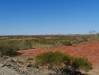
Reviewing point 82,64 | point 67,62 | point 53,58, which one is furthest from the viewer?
point 67,62

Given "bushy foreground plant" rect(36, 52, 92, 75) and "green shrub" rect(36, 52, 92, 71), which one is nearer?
"bushy foreground plant" rect(36, 52, 92, 75)

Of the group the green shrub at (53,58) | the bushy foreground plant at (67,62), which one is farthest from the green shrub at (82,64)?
the green shrub at (53,58)

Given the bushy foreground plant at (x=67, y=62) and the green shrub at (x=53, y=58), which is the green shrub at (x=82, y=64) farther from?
the green shrub at (x=53, y=58)

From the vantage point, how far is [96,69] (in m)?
32.6

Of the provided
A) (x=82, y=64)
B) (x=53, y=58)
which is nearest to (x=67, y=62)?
(x=82, y=64)

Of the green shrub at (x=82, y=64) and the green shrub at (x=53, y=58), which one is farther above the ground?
the green shrub at (x=53, y=58)

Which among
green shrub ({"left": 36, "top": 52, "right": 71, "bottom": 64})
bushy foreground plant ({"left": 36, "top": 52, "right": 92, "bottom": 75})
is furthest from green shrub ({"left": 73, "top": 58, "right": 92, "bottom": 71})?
green shrub ({"left": 36, "top": 52, "right": 71, "bottom": 64})

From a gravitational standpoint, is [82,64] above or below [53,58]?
below

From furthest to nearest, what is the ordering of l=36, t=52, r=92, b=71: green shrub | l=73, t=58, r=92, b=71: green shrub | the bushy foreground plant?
l=73, t=58, r=92, b=71: green shrub < l=36, t=52, r=92, b=71: green shrub < the bushy foreground plant

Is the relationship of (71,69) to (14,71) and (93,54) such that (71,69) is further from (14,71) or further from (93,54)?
(93,54)

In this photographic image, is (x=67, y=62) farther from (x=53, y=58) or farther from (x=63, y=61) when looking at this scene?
(x=53, y=58)

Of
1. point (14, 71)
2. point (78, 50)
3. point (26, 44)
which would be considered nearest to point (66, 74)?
point (14, 71)

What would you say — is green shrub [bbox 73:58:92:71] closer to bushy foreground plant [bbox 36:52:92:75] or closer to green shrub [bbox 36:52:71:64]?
bushy foreground plant [bbox 36:52:92:75]

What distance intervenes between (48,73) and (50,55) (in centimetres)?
376
